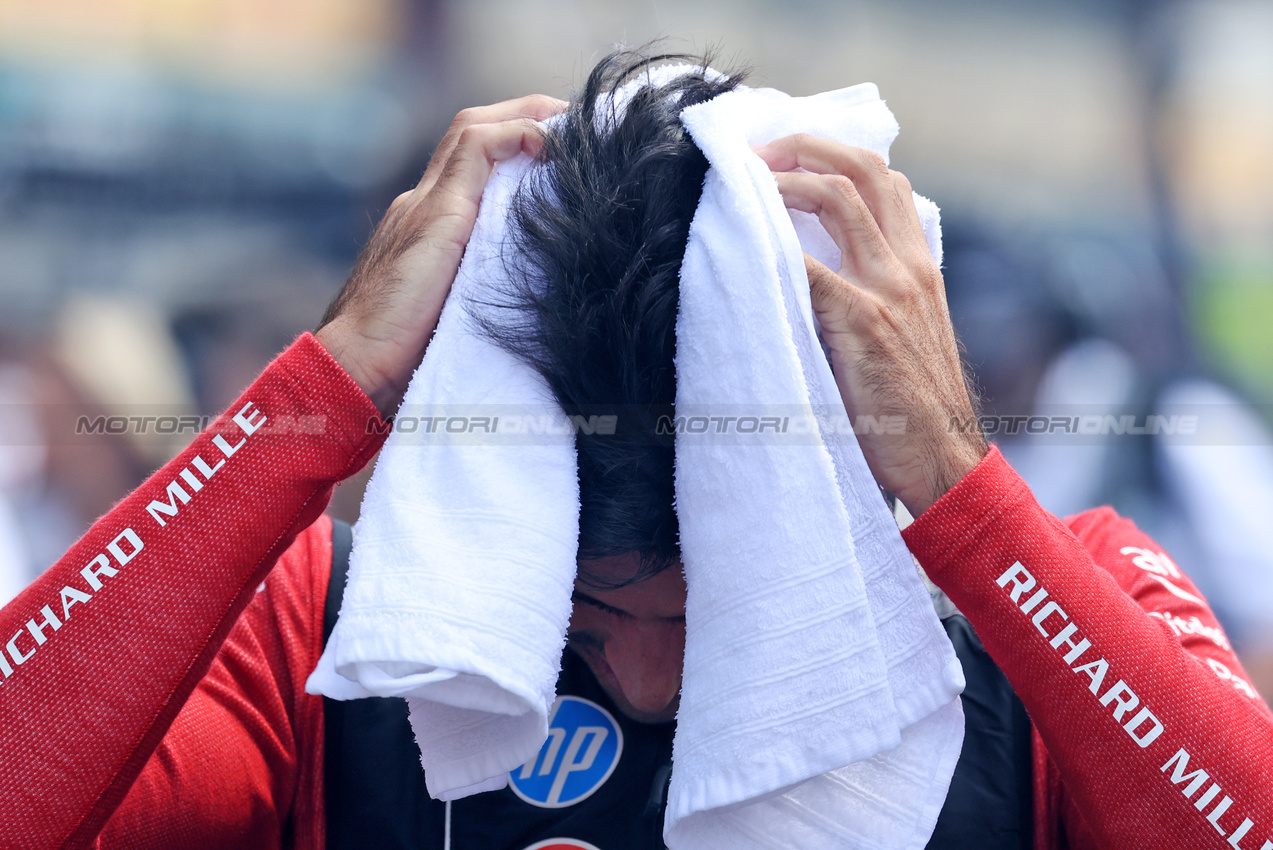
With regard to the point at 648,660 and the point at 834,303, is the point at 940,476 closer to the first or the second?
the point at 834,303

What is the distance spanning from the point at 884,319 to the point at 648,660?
0.43m

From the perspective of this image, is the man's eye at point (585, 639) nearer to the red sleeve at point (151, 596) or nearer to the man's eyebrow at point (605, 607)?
the man's eyebrow at point (605, 607)

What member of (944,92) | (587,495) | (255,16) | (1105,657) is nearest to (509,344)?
(587,495)

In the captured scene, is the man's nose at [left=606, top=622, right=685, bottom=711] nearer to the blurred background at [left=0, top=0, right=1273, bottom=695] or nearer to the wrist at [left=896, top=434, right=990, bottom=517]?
the wrist at [left=896, top=434, right=990, bottom=517]

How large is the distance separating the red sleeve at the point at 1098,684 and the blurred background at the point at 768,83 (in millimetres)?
1735

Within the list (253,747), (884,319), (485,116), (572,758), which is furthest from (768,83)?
(253,747)

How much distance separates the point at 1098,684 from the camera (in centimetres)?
75

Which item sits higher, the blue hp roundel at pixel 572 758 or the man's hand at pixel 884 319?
the man's hand at pixel 884 319

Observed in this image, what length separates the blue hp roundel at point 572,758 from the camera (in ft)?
3.19

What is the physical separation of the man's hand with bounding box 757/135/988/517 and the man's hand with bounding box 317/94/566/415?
278 millimetres

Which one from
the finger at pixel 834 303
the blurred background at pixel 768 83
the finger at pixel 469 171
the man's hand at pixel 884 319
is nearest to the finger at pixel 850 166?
the man's hand at pixel 884 319

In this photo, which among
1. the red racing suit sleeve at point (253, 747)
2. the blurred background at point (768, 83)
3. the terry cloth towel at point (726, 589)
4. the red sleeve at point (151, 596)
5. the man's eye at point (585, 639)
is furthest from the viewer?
the blurred background at point (768, 83)

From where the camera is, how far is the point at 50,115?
2580mm

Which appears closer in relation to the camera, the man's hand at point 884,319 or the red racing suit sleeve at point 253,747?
the man's hand at point 884,319
